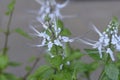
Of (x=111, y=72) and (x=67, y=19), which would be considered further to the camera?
(x=67, y=19)

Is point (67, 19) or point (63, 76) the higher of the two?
point (67, 19)

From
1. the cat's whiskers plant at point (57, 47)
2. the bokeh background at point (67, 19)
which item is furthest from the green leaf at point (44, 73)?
the bokeh background at point (67, 19)

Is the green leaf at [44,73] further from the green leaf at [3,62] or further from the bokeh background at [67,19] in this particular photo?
the bokeh background at [67,19]

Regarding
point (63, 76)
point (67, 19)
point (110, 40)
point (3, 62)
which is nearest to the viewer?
point (110, 40)

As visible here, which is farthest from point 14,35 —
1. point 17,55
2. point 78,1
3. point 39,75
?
point 39,75

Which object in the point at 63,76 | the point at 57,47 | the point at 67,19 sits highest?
the point at 67,19

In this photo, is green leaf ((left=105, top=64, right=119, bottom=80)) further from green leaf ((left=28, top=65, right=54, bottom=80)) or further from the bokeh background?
the bokeh background

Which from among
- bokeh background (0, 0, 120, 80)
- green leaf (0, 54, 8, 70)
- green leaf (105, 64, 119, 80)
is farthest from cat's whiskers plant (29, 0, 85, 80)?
bokeh background (0, 0, 120, 80)

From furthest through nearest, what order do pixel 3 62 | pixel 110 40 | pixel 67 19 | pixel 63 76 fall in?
pixel 67 19
pixel 3 62
pixel 63 76
pixel 110 40

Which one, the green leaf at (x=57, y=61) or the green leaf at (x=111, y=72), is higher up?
the green leaf at (x=57, y=61)

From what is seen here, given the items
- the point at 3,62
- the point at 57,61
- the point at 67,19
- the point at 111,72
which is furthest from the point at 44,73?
the point at 67,19

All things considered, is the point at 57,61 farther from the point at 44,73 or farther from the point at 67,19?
the point at 67,19
